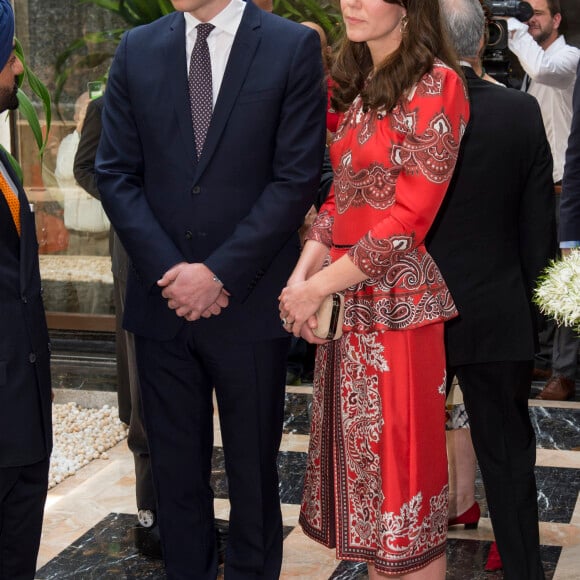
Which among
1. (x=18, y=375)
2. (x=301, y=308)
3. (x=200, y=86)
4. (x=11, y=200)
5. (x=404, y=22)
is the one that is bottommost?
(x=18, y=375)

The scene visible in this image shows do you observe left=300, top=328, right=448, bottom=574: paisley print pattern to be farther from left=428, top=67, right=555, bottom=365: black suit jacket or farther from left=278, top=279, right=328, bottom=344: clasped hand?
left=428, top=67, right=555, bottom=365: black suit jacket

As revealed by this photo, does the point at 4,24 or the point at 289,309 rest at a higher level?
the point at 4,24

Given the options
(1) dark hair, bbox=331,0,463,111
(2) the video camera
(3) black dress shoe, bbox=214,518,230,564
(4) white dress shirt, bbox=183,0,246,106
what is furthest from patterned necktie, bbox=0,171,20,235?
(2) the video camera

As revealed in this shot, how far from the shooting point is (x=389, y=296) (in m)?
2.26

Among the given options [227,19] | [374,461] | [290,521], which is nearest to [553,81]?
[290,521]

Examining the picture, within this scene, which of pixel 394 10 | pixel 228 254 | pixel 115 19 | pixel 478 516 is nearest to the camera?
pixel 394 10

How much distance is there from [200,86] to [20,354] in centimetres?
77

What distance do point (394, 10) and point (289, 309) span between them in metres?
0.66

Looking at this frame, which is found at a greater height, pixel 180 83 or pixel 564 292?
pixel 180 83

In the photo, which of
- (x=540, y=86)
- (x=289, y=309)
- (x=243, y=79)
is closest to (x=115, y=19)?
(x=540, y=86)

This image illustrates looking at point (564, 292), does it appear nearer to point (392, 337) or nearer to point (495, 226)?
point (392, 337)

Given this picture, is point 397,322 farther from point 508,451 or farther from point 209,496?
point 209,496

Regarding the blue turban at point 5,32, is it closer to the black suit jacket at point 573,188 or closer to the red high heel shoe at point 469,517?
the black suit jacket at point 573,188

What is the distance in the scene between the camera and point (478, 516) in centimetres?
339
